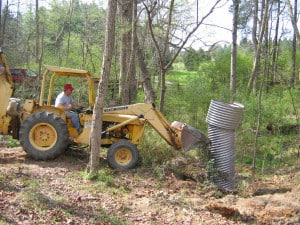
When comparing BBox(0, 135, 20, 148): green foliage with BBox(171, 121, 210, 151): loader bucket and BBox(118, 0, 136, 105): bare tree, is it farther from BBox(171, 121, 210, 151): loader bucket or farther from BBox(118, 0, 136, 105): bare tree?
BBox(171, 121, 210, 151): loader bucket

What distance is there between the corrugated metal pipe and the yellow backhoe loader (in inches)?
11.9

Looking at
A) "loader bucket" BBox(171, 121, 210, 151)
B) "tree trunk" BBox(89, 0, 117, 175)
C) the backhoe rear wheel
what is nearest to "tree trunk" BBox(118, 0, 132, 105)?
"loader bucket" BBox(171, 121, 210, 151)

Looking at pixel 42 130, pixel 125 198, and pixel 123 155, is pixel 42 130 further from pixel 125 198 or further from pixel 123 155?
pixel 125 198

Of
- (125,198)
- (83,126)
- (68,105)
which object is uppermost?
(68,105)

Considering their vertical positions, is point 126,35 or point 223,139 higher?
point 126,35

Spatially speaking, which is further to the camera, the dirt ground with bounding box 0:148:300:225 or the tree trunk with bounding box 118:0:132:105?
the tree trunk with bounding box 118:0:132:105

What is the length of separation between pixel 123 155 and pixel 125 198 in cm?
202

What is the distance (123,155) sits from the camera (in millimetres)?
8883

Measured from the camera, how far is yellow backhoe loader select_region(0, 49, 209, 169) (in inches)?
349

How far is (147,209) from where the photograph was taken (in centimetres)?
650

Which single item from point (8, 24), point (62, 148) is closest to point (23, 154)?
point (62, 148)

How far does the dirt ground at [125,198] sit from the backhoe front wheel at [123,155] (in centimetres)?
23

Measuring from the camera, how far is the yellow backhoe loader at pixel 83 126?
8859mm

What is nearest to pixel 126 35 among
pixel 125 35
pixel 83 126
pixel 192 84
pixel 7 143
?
pixel 125 35
